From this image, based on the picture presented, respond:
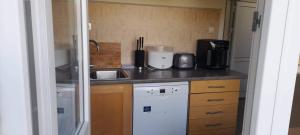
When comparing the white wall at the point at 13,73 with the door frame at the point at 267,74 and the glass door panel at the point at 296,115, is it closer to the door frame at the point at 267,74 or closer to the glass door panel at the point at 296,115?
the door frame at the point at 267,74

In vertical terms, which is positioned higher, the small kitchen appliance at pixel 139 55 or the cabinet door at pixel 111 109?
the small kitchen appliance at pixel 139 55

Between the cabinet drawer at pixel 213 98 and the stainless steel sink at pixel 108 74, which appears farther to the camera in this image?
the stainless steel sink at pixel 108 74

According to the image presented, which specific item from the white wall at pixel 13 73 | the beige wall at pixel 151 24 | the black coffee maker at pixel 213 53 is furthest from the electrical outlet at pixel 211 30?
the white wall at pixel 13 73

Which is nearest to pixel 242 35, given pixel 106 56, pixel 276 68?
pixel 106 56

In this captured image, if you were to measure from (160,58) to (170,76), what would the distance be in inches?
13.2

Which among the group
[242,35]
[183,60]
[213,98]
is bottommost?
[213,98]

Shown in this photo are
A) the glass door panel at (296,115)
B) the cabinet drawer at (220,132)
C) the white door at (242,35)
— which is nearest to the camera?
the glass door panel at (296,115)

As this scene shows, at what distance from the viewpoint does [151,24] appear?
2531mm

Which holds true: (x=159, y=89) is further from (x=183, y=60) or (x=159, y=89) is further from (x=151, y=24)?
(x=151, y=24)

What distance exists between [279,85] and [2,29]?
31.8 inches

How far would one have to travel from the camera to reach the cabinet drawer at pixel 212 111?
215 centimetres

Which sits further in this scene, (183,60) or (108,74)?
(183,60)

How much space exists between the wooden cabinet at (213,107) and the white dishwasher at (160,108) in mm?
95

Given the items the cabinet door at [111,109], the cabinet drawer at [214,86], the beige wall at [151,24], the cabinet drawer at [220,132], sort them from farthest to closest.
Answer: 1. the beige wall at [151,24]
2. the cabinet drawer at [220,132]
3. the cabinet drawer at [214,86]
4. the cabinet door at [111,109]
